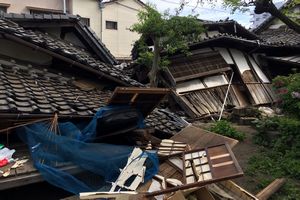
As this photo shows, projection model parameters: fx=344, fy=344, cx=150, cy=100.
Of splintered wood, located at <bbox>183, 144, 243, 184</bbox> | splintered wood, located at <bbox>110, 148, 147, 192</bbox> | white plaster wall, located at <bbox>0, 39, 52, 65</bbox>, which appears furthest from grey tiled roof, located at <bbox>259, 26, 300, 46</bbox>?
splintered wood, located at <bbox>110, 148, 147, 192</bbox>

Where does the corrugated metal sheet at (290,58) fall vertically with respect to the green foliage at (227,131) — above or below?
above

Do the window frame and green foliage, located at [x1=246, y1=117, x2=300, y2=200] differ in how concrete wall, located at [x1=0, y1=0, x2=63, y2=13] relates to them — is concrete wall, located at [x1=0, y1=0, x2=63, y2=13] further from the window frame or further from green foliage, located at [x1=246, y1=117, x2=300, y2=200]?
green foliage, located at [x1=246, y1=117, x2=300, y2=200]

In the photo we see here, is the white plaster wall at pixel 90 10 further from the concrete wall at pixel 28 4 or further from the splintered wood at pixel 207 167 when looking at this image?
the splintered wood at pixel 207 167

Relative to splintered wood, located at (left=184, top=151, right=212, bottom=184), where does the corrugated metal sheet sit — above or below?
above

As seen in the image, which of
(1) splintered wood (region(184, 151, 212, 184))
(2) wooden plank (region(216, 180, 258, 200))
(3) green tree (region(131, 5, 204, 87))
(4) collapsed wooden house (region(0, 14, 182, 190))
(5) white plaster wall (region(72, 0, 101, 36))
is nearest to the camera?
(4) collapsed wooden house (region(0, 14, 182, 190))

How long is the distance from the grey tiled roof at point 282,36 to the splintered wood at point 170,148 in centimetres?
1606

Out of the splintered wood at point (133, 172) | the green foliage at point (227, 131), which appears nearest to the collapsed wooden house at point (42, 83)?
the splintered wood at point (133, 172)

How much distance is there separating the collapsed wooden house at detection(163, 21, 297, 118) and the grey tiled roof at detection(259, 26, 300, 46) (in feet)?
1.60

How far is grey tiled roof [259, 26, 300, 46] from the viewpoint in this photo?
21750 millimetres

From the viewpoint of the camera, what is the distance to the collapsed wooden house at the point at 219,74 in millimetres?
17297

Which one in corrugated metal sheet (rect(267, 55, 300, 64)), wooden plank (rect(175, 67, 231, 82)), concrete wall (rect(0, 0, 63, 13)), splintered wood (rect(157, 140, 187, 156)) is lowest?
splintered wood (rect(157, 140, 187, 156))

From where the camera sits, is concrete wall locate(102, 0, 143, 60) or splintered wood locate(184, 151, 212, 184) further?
concrete wall locate(102, 0, 143, 60)

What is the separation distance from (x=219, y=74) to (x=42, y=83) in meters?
12.6

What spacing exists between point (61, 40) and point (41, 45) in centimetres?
310
